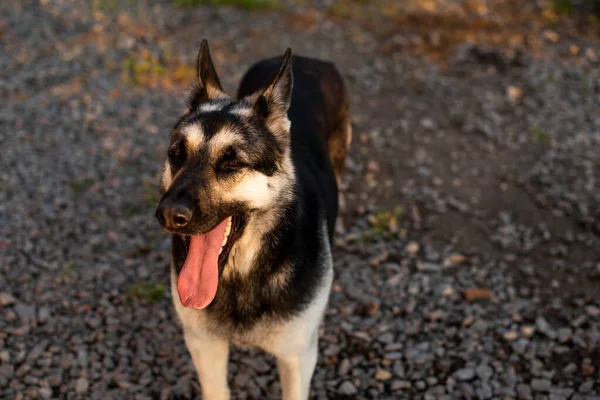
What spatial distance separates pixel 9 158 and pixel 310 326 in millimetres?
4664

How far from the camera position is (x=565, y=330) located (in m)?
4.86

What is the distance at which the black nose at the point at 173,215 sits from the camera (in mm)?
2920

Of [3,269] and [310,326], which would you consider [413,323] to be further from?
[3,269]

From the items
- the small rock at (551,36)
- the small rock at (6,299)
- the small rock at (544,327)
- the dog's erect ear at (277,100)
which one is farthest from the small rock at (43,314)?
the small rock at (551,36)

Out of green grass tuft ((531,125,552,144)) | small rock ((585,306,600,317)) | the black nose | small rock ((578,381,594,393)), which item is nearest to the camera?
the black nose

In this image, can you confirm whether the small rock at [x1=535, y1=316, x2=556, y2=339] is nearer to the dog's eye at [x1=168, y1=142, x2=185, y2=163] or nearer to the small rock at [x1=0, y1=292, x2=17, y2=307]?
the dog's eye at [x1=168, y1=142, x2=185, y2=163]

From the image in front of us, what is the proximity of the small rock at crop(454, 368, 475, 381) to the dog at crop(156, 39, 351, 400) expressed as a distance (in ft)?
4.31

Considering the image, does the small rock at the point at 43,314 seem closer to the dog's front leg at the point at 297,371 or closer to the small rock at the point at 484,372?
the dog's front leg at the point at 297,371

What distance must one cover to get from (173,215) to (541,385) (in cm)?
307

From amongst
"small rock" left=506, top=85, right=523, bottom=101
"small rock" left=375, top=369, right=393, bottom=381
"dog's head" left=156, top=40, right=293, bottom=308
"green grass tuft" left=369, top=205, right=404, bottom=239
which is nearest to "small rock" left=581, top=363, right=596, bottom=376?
"small rock" left=375, top=369, right=393, bottom=381

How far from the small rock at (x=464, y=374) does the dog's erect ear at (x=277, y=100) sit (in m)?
2.32

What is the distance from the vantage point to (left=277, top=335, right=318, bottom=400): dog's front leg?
3.64 m

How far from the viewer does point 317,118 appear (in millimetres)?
4695


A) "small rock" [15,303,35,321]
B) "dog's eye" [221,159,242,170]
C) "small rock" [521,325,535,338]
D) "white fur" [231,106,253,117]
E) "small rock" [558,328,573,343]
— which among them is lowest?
"small rock" [521,325,535,338]
